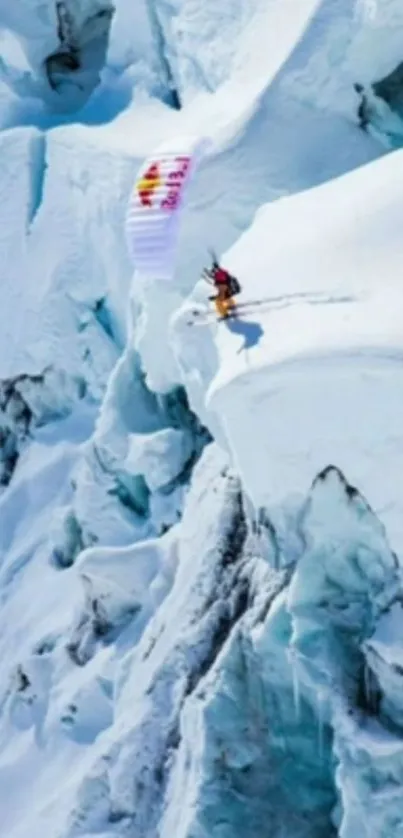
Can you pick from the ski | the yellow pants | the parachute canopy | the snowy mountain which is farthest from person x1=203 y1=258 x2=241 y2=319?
the parachute canopy

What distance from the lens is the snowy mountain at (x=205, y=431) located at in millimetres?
16000

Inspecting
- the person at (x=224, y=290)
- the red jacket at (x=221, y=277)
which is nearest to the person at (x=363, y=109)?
the person at (x=224, y=290)

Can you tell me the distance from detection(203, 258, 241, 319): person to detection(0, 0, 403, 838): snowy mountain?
0.22 m

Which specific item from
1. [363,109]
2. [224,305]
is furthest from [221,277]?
[363,109]

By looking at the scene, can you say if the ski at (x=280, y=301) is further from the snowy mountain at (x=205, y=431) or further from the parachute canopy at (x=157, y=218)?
the parachute canopy at (x=157, y=218)

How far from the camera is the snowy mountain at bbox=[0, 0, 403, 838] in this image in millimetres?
16000

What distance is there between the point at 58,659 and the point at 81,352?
25.5 ft

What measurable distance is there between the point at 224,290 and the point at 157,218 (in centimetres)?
225

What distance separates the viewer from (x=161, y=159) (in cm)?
2012

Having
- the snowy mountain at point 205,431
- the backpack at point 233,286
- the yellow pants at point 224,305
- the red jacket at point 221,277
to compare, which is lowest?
the snowy mountain at point 205,431

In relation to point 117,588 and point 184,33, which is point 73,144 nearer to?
point 184,33

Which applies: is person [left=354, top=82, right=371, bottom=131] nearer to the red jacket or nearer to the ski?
the ski

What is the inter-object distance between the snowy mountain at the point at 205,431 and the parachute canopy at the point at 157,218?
3.13ft

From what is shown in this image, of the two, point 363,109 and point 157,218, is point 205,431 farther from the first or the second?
point 363,109
